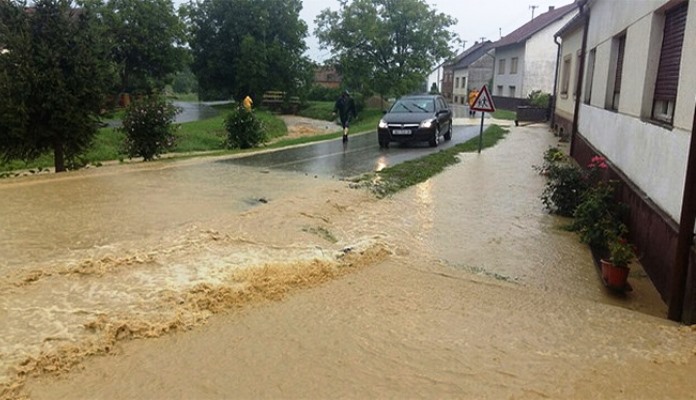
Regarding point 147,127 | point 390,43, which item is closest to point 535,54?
point 390,43

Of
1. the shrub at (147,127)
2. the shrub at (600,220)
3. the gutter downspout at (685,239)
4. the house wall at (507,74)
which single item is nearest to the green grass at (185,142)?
the shrub at (147,127)

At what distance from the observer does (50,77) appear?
1146 centimetres

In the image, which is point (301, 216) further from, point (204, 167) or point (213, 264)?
point (204, 167)

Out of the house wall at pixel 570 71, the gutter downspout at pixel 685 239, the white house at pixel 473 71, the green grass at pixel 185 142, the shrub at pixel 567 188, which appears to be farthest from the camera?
the white house at pixel 473 71

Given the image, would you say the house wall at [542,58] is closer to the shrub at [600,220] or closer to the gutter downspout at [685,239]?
the shrub at [600,220]

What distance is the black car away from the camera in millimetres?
16969

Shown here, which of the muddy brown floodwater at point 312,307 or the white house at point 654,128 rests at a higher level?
the white house at point 654,128

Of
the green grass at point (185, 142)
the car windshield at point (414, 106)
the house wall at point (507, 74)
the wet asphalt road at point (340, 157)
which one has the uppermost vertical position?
the house wall at point (507, 74)

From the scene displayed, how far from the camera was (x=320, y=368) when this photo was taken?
372 centimetres

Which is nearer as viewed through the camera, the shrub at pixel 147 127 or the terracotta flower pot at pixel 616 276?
the terracotta flower pot at pixel 616 276

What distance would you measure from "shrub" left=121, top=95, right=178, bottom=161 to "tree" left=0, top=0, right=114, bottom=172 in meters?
1.92

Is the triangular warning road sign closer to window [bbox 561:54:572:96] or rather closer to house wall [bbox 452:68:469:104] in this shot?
window [bbox 561:54:572:96]

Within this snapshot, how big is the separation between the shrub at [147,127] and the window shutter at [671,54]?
1178cm

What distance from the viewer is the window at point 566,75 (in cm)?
1995
